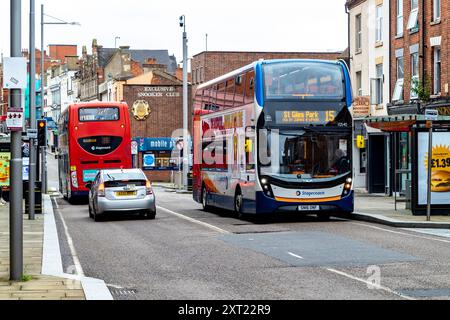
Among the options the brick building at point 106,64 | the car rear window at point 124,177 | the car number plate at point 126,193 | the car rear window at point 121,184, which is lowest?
the car number plate at point 126,193

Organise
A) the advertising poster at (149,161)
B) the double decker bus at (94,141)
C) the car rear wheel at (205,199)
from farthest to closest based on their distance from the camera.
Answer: the advertising poster at (149,161)
the double decker bus at (94,141)
the car rear wheel at (205,199)

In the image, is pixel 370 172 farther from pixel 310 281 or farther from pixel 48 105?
pixel 48 105

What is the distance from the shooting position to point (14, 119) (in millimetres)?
12109

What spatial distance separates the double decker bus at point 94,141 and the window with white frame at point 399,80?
11366 millimetres

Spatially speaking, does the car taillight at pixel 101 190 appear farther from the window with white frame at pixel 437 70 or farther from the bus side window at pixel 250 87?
the window with white frame at pixel 437 70

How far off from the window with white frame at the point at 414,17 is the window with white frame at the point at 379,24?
3799 mm

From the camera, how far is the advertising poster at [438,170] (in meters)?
23.8

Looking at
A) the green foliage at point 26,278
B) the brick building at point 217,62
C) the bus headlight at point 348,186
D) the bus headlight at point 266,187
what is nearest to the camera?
the green foliage at point 26,278

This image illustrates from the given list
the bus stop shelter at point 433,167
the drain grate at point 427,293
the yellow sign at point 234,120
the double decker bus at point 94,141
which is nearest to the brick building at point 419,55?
the bus stop shelter at point 433,167

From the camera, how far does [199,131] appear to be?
31500 mm

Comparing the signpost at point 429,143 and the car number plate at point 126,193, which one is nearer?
the signpost at point 429,143

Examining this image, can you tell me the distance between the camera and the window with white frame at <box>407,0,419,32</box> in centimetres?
3718

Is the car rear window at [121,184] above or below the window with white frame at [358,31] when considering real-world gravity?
below

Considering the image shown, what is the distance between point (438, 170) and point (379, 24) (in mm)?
19324
